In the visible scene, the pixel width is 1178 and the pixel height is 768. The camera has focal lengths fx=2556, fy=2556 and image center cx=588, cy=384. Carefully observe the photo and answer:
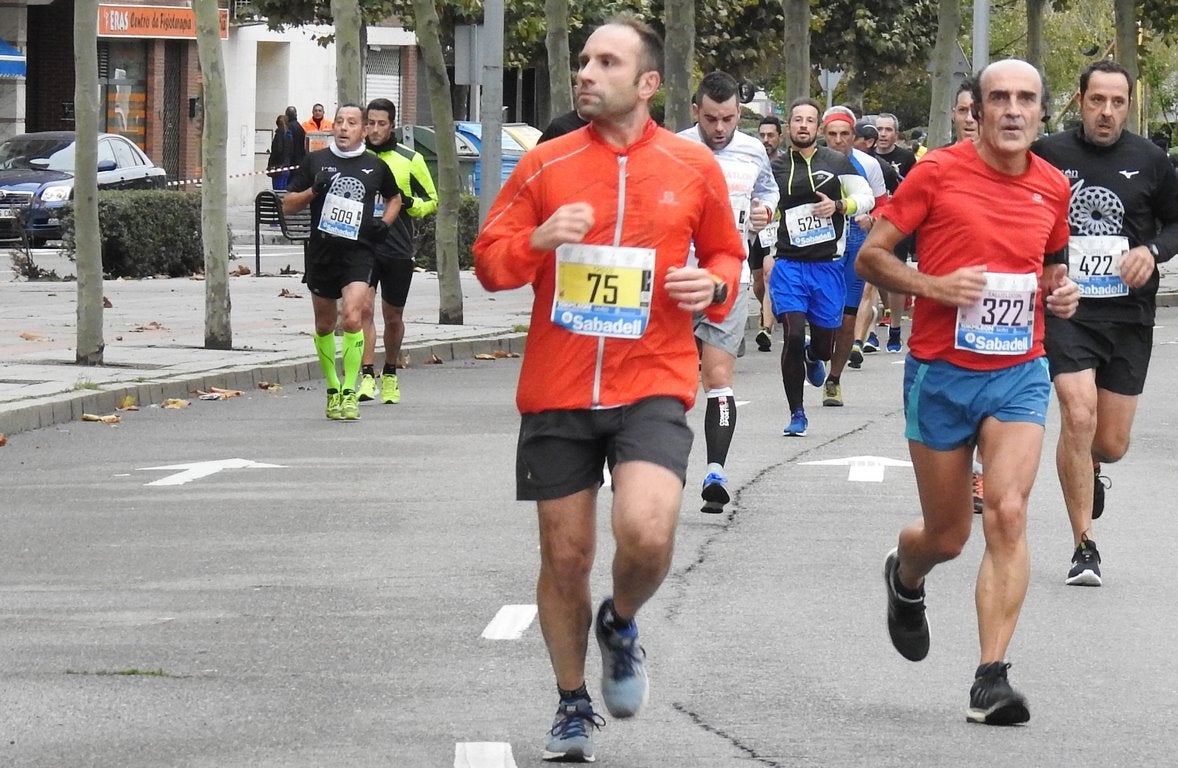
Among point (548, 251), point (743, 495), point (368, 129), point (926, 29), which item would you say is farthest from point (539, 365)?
point (926, 29)

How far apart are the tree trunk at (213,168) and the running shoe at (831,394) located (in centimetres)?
484

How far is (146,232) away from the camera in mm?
28031

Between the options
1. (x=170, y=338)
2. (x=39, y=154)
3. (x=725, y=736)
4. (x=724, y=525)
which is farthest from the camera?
(x=39, y=154)

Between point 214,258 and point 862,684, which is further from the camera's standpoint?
point 214,258

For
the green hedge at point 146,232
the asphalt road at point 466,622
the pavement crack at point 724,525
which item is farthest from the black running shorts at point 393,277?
the green hedge at point 146,232

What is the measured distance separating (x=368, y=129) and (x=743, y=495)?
468cm

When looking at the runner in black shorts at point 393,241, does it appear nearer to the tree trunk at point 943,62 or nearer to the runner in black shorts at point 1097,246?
the runner in black shorts at point 1097,246

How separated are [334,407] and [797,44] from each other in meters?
21.0

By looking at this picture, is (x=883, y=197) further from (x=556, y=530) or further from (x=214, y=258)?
(x=556, y=530)

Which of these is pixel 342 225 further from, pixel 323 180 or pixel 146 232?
pixel 146 232

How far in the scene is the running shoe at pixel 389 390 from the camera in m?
16.1

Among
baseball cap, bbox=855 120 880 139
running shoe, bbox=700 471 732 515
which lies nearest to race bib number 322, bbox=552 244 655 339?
running shoe, bbox=700 471 732 515

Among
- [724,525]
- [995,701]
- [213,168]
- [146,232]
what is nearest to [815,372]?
[724,525]

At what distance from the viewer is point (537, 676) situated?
7.18 metres
